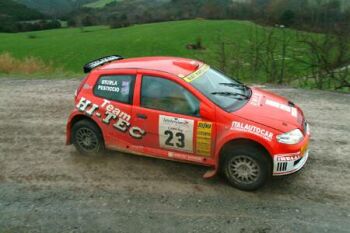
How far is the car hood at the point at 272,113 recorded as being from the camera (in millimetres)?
6145

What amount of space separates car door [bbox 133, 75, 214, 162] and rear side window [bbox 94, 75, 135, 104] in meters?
0.23

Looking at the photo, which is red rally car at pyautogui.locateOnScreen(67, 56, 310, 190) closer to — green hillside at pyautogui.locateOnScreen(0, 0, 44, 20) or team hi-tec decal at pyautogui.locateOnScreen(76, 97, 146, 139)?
team hi-tec decal at pyautogui.locateOnScreen(76, 97, 146, 139)

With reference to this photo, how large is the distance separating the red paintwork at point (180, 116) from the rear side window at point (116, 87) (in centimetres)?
9

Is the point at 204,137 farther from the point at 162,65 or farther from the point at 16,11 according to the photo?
the point at 16,11

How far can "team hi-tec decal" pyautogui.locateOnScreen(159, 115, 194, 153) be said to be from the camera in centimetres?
637

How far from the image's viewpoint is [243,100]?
6.72m

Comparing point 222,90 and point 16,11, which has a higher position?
point 16,11

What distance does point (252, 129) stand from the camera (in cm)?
603

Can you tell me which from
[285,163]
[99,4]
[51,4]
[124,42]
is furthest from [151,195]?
[51,4]

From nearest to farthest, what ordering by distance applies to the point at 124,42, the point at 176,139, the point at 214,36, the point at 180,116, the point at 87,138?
the point at 180,116 < the point at 176,139 < the point at 87,138 < the point at 214,36 < the point at 124,42

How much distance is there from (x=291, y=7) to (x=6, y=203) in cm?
2318

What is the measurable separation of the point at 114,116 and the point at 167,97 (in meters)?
1.07

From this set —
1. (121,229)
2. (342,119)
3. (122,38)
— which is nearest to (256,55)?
(342,119)

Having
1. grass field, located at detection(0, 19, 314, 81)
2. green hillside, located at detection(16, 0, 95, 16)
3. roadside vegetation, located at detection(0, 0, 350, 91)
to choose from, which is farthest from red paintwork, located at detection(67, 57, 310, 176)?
green hillside, located at detection(16, 0, 95, 16)
